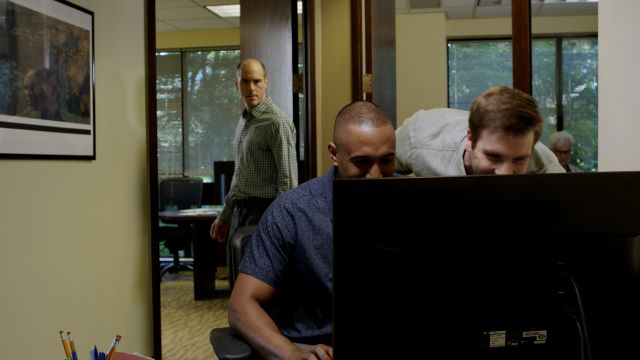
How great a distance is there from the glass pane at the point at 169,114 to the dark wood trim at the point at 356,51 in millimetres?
3516

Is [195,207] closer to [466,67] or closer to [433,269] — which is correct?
[466,67]

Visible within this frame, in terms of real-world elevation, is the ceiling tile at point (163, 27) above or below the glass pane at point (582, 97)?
above

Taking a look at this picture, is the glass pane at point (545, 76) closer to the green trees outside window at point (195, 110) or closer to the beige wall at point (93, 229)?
the beige wall at point (93, 229)

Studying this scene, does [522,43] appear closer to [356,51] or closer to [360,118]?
[360,118]

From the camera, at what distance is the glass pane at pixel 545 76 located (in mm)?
1979

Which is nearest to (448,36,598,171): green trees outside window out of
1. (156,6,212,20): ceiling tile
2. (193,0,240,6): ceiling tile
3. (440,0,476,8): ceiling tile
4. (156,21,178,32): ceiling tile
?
(440,0,476,8): ceiling tile

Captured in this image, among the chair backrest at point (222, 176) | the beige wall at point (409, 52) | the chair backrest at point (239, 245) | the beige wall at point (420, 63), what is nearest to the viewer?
the chair backrest at point (239, 245)

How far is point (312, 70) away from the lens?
338 centimetres

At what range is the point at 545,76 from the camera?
6.73 feet

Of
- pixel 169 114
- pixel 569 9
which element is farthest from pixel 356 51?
→ pixel 169 114

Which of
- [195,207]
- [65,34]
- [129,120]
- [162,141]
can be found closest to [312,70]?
[129,120]

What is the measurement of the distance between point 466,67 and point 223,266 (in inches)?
123

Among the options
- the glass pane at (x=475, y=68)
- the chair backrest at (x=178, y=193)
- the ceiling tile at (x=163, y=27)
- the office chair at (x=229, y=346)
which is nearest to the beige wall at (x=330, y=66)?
the glass pane at (x=475, y=68)

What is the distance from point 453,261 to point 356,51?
272 cm
